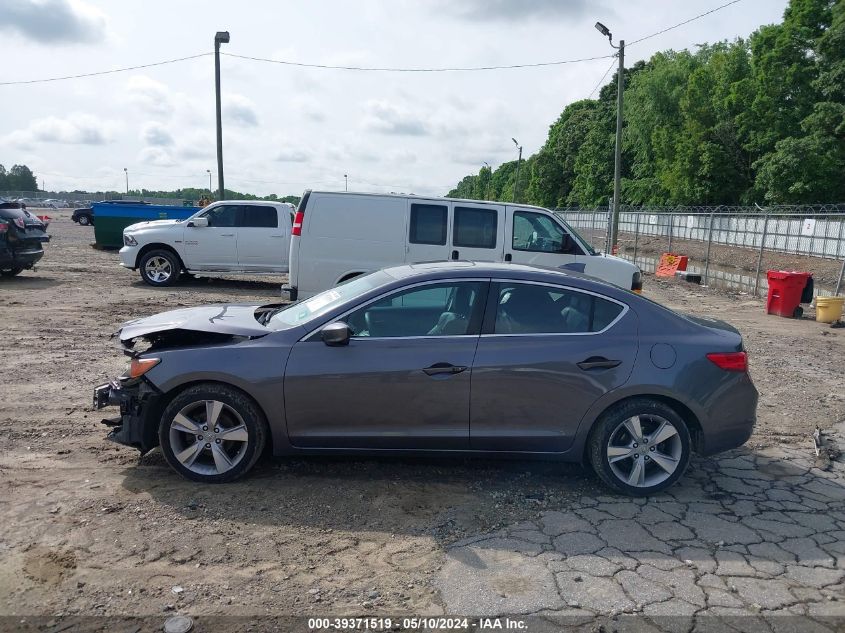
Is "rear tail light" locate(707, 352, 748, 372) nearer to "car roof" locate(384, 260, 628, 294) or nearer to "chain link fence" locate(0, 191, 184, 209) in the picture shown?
"car roof" locate(384, 260, 628, 294)

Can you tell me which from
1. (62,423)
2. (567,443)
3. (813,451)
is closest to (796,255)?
(813,451)

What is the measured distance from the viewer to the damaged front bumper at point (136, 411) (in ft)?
15.0

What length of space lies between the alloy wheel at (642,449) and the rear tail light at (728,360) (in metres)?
0.52

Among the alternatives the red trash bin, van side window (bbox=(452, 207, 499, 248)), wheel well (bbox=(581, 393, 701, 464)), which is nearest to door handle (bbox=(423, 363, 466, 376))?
wheel well (bbox=(581, 393, 701, 464))

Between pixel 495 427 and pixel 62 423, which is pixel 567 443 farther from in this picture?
pixel 62 423

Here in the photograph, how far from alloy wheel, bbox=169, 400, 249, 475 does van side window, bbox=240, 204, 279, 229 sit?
35.6 ft

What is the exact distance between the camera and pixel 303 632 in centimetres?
312

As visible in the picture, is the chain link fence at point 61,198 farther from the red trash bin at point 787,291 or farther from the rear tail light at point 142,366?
the rear tail light at point 142,366

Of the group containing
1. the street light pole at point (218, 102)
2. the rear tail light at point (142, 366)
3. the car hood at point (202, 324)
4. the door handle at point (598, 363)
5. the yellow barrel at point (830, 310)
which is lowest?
the yellow barrel at point (830, 310)

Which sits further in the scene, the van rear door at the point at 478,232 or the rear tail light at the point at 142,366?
the van rear door at the point at 478,232

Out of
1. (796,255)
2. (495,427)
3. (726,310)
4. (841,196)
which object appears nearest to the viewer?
(495,427)

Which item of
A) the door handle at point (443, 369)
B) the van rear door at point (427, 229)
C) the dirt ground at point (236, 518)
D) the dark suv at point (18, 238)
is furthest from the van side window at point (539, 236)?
the dark suv at point (18, 238)

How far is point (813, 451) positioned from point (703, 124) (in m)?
50.7

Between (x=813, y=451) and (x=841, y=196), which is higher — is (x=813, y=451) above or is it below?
below
